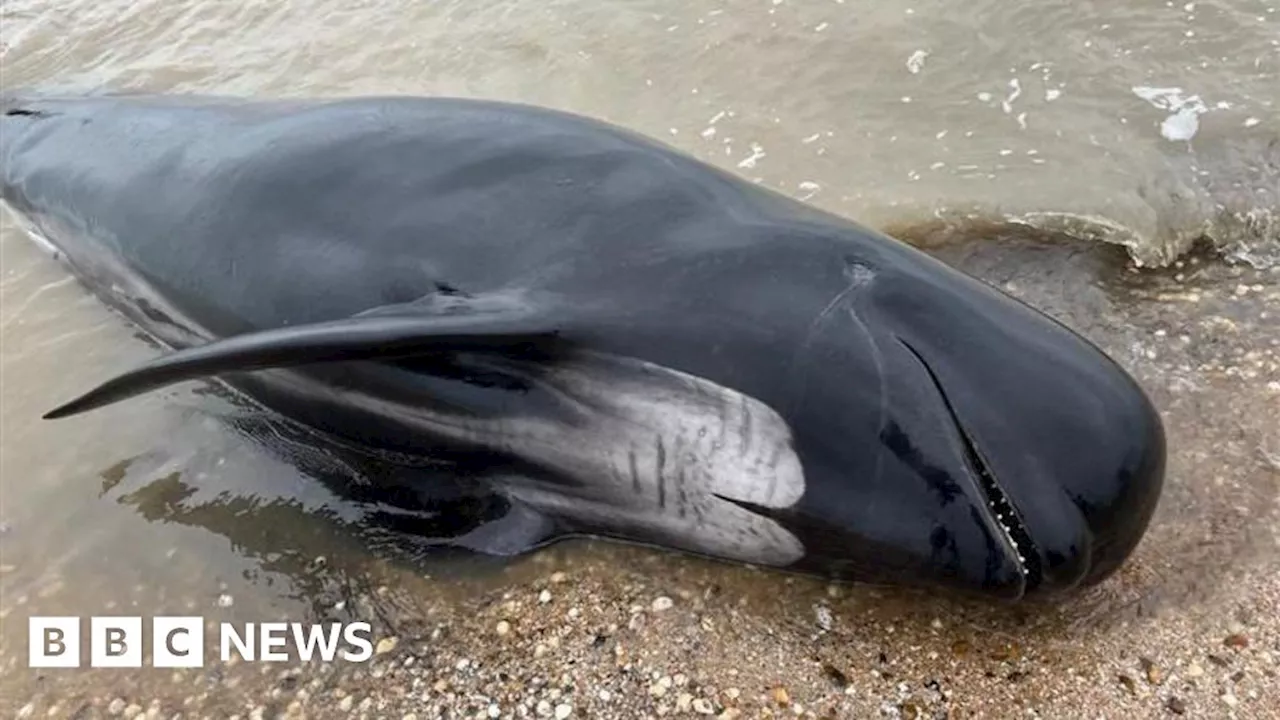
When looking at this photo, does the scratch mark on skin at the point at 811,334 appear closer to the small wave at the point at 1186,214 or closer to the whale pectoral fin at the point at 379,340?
the whale pectoral fin at the point at 379,340

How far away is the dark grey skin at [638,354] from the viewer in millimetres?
3697

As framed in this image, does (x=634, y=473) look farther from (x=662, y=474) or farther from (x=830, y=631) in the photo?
(x=830, y=631)

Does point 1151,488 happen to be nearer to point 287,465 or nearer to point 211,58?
point 287,465

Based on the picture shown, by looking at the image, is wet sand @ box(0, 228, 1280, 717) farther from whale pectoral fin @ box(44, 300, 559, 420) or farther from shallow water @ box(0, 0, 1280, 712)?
whale pectoral fin @ box(44, 300, 559, 420)

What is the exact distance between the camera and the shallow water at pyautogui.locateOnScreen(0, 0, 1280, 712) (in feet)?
16.0

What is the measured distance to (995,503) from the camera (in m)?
3.66

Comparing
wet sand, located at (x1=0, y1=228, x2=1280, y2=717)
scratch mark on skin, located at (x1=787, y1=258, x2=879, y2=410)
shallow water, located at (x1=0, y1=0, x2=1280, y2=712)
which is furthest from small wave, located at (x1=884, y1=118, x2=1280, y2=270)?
scratch mark on skin, located at (x1=787, y1=258, x2=879, y2=410)

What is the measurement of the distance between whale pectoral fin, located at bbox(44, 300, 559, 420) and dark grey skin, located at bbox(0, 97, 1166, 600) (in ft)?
0.04

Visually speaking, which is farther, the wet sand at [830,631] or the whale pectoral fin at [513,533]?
the whale pectoral fin at [513,533]

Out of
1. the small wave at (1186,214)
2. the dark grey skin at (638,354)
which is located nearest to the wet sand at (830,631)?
the dark grey skin at (638,354)

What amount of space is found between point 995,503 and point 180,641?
129 inches

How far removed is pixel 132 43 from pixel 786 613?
7.58m

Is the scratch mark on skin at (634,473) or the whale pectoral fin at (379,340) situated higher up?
the whale pectoral fin at (379,340)

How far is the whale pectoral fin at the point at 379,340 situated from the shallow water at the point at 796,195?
1.16m
